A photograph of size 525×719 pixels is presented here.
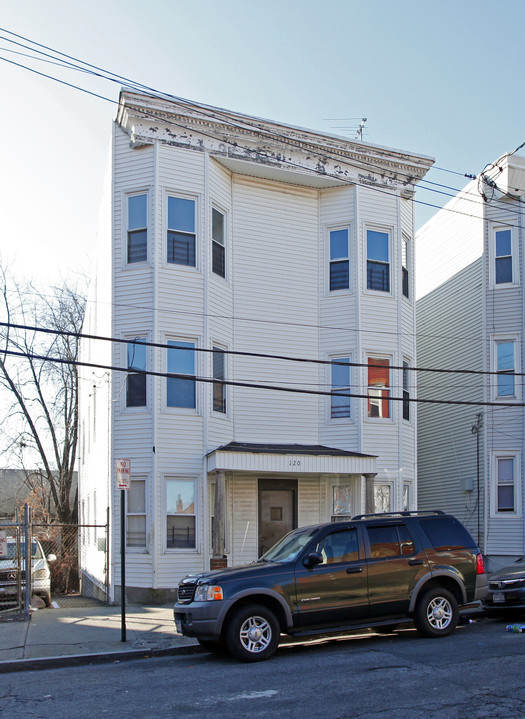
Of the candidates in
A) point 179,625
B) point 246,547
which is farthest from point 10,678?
point 246,547

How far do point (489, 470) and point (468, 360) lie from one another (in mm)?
3537

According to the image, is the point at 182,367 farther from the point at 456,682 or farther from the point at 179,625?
the point at 456,682

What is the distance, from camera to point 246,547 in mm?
18406

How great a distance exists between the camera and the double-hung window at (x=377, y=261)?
66.8 ft

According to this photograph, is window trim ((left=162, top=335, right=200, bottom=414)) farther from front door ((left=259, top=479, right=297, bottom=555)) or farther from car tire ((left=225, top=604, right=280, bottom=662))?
car tire ((left=225, top=604, right=280, bottom=662))

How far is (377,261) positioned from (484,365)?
513cm

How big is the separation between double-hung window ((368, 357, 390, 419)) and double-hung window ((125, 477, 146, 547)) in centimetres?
601

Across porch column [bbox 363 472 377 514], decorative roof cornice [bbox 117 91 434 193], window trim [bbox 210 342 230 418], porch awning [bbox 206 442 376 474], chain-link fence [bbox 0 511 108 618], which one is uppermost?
decorative roof cornice [bbox 117 91 434 193]

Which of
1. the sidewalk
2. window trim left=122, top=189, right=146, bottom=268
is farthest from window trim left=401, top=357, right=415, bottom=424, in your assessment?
the sidewalk

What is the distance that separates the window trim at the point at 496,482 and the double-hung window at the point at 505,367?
1.66m

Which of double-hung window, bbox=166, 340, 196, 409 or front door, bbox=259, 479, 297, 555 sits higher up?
double-hung window, bbox=166, 340, 196, 409

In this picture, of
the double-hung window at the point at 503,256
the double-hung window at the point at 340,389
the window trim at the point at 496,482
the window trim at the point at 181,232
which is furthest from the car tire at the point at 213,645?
the double-hung window at the point at 503,256

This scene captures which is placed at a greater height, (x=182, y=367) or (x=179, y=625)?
(x=182, y=367)

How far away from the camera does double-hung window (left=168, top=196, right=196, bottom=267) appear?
18359 millimetres
